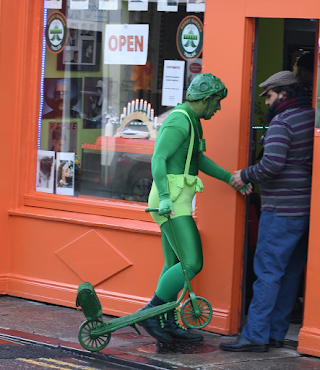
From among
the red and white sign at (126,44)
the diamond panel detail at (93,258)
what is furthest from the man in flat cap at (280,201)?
the red and white sign at (126,44)

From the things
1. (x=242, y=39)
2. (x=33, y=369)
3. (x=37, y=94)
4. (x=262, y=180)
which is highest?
(x=242, y=39)

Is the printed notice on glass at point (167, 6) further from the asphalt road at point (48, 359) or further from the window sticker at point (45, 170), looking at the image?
the asphalt road at point (48, 359)

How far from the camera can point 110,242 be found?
18.4 ft

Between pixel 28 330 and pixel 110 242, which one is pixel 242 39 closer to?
pixel 110 242

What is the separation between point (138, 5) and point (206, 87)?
1643 millimetres

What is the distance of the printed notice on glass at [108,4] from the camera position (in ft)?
19.2

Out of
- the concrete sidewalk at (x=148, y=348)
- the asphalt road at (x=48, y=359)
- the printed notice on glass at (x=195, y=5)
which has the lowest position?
the asphalt road at (x=48, y=359)

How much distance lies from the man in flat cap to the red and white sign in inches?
62.1

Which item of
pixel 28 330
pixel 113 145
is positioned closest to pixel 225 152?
pixel 113 145

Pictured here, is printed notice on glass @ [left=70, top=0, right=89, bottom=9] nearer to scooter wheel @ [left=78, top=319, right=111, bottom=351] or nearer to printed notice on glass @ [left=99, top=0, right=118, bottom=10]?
printed notice on glass @ [left=99, top=0, right=118, bottom=10]

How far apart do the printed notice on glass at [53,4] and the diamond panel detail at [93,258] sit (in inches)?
90.3

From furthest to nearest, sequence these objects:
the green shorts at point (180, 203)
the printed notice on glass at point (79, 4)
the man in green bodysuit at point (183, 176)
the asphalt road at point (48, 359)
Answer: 1. the printed notice on glass at point (79, 4)
2. the green shorts at point (180, 203)
3. the man in green bodysuit at point (183, 176)
4. the asphalt road at point (48, 359)

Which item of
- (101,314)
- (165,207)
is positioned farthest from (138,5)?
(101,314)

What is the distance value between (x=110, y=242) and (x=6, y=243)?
1220 millimetres
